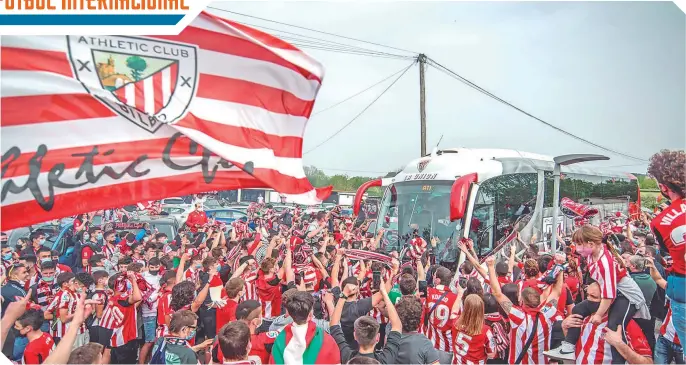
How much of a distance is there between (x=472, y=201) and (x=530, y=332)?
5.95 metres

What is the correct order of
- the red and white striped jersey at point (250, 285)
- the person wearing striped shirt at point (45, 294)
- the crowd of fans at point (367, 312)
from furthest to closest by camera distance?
the red and white striped jersey at point (250, 285)
the person wearing striped shirt at point (45, 294)
the crowd of fans at point (367, 312)

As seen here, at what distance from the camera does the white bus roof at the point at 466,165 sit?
443 inches

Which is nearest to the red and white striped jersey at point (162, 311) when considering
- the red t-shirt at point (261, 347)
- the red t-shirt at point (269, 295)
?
the red t-shirt at point (269, 295)

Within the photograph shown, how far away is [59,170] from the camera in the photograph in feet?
9.97

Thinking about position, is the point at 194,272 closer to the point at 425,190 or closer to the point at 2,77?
the point at 2,77

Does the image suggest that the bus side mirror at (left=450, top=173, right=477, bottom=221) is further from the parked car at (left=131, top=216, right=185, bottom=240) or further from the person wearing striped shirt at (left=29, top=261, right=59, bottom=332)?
the parked car at (left=131, top=216, right=185, bottom=240)

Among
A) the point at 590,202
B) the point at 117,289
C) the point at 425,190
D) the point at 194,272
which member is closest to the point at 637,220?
the point at 590,202

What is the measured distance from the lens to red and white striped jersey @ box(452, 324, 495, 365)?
4562 mm

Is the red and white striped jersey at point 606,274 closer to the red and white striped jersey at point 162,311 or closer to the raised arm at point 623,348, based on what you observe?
the raised arm at point 623,348

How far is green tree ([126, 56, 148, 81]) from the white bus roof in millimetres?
8616

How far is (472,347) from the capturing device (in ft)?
15.0

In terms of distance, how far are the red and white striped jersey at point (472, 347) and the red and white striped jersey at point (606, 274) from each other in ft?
3.55

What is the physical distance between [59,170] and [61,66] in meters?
0.64

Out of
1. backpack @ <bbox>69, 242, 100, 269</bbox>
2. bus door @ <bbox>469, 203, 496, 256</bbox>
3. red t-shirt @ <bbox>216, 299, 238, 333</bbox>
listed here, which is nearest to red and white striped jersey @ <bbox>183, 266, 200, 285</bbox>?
red t-shirt @ <bbox>216, 299, 238, 333</bbox>
